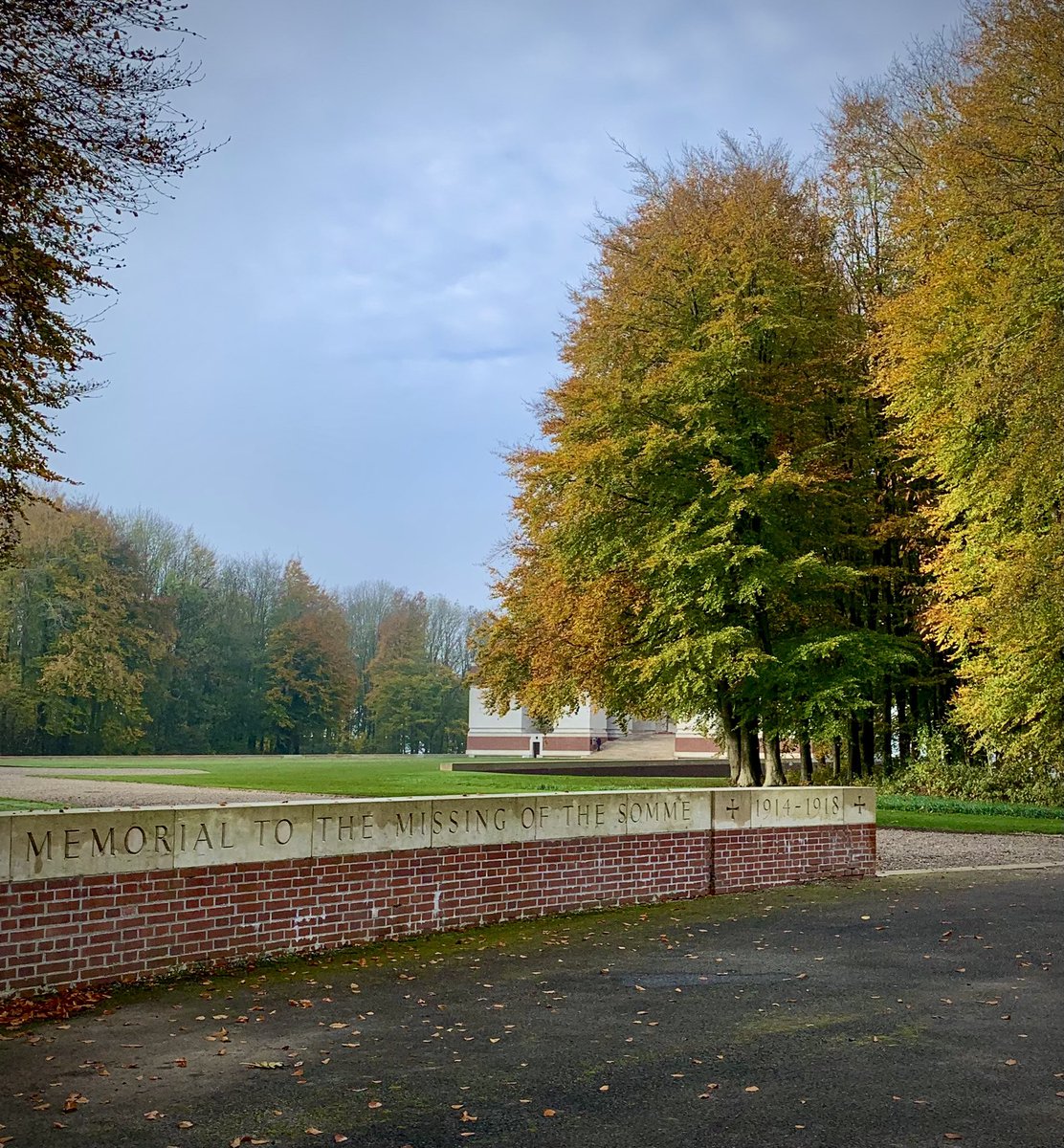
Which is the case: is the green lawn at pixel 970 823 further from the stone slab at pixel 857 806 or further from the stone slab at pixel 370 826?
the stone slab at pixel 370 826

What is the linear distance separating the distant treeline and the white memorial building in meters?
3.62

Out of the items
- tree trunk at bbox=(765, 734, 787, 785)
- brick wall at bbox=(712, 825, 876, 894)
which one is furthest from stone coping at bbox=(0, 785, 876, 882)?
tree trunk at bbox=(765, 734, 787, 785)

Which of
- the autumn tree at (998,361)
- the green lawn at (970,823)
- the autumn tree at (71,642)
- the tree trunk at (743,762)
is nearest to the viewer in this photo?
the autumn tree at (998,361)

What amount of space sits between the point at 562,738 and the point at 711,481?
53176 mm

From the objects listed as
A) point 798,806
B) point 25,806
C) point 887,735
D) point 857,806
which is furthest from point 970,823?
point 25,806

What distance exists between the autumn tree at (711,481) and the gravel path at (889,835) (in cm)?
583

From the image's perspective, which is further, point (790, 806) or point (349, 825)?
point (790, 806)

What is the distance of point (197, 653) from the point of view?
79062 mm

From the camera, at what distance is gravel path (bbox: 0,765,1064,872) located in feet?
55.0

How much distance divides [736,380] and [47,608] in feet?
158

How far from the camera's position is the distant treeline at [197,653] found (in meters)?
63.8

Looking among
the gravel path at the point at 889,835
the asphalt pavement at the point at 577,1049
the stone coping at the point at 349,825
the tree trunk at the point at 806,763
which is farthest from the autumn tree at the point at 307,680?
the asphalt pavement at the point at 577,1049

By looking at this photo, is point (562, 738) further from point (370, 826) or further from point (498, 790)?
point (370, 826)

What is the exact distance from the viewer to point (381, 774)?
3722 centimetres
